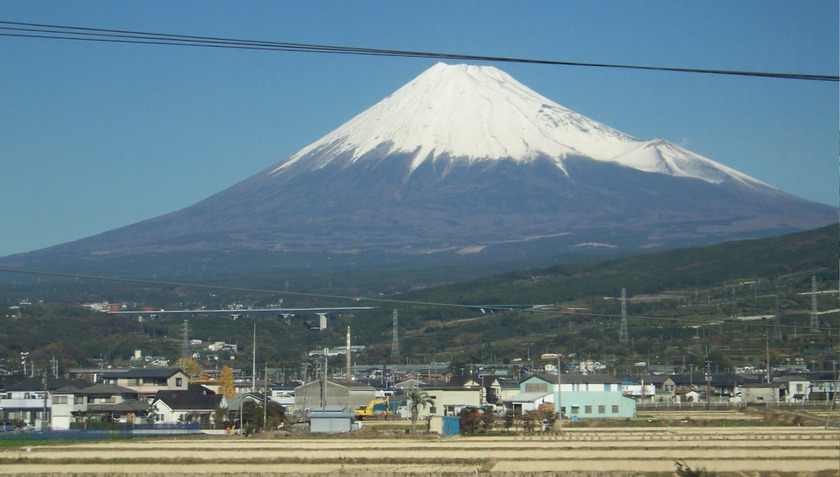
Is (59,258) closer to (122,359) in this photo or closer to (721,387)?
(122,359)

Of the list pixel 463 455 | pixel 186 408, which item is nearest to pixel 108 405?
pixel 186 408

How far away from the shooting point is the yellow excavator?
1644 inches

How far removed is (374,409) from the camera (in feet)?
144

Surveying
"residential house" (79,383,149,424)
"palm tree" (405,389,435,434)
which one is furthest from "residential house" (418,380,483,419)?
"residential house" (79,383,149,424)

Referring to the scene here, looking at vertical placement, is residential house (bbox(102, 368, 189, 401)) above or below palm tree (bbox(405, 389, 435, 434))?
above

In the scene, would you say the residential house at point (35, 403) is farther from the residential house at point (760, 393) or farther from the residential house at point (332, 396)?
A: the residential house at point (760, 393)

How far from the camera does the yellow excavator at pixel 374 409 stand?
4175 centimetres

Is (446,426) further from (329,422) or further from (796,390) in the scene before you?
(796,390)

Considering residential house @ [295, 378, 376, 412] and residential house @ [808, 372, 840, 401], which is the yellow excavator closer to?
residential house @ [295, 378, 376, 412]

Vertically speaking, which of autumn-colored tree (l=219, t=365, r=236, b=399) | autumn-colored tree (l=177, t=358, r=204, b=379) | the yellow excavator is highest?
autumn-colored tree (l=177, t=358, r=204, b=379)

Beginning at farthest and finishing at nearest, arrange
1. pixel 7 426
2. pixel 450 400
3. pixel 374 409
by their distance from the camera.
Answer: pixel 374 409 < pixel 450 400 < pixel 7 426

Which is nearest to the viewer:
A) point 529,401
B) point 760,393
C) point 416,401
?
point 416,401

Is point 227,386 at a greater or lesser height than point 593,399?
greater

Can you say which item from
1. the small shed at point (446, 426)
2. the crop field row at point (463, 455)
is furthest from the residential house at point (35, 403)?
the small shed at point (446, 426)
